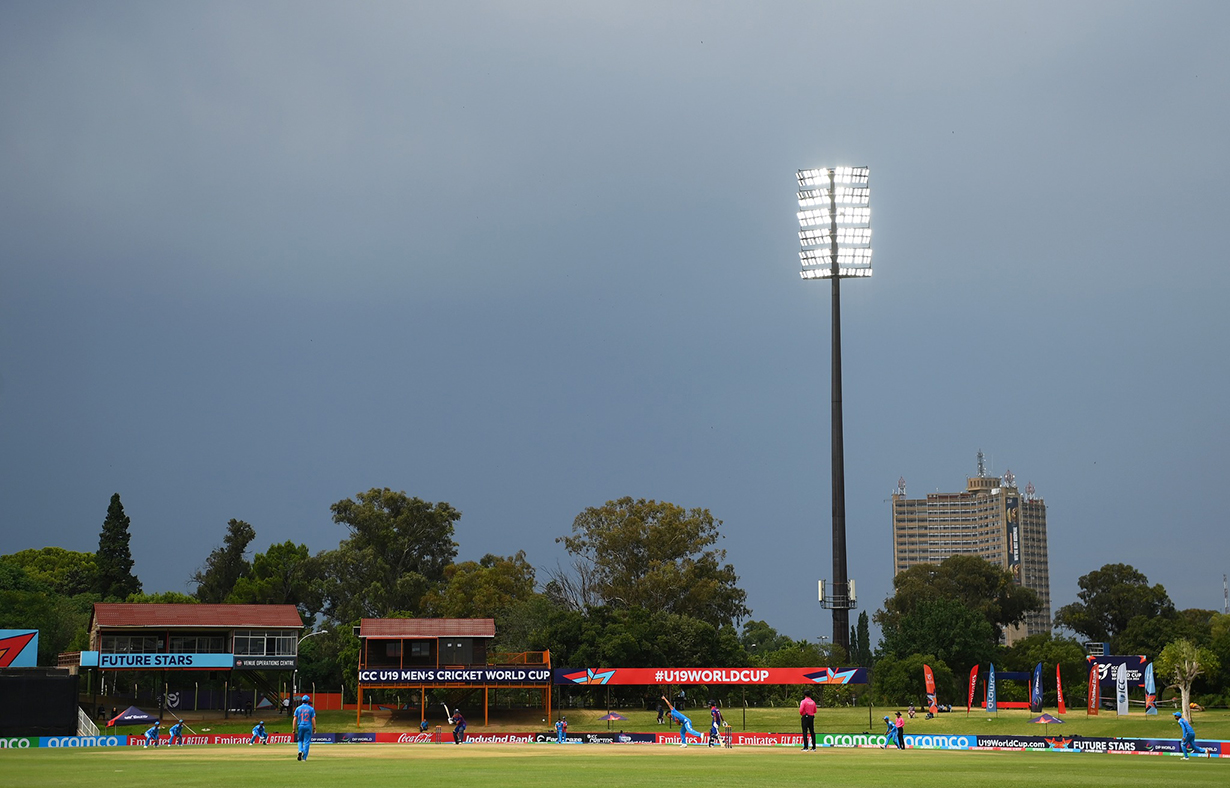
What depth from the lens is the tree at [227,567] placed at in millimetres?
116688

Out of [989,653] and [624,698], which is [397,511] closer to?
[624,698]

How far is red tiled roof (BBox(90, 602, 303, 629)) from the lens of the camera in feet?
237

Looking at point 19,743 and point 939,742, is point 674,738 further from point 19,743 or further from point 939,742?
point 19,743

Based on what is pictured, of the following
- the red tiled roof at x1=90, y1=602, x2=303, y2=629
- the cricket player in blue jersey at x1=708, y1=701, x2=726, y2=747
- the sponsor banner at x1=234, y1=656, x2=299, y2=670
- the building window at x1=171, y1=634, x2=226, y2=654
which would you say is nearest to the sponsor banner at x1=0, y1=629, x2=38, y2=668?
the red tiled roof at x1=90, y1=602, x2=303, y2=629

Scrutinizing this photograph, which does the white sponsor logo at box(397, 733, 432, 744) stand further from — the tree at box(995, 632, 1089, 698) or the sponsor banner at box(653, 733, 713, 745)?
the tree at box(995, 632, 1089, 698)

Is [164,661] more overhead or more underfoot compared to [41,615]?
more underfoot

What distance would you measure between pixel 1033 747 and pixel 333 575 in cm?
7836

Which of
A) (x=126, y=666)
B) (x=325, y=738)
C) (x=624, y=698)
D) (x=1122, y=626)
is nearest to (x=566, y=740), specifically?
(x=325, y=738)

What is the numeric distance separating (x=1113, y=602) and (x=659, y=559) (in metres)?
64.4

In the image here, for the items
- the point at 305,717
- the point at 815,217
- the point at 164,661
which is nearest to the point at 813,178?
the point at 815,217

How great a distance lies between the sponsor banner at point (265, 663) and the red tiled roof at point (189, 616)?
6.92 feet

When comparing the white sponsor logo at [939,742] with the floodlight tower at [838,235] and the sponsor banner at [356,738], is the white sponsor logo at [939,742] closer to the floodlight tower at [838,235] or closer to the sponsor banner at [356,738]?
the sponsor banner at [356,738]

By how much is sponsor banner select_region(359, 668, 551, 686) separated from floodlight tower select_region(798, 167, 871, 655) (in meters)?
23.8

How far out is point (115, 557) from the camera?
111 metres
